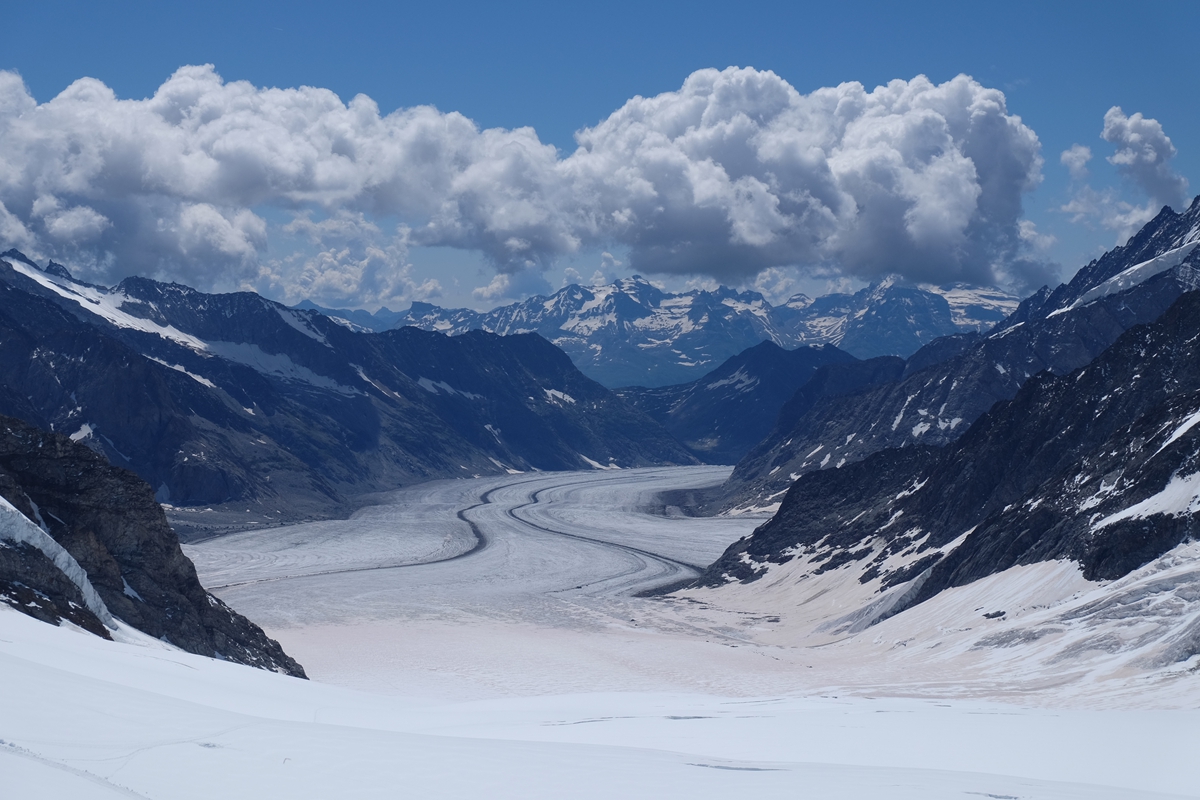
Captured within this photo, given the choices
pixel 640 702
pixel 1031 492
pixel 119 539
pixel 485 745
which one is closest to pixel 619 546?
pixel 1031 492

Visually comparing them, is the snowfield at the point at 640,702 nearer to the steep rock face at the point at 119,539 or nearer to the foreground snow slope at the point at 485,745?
the foreground snow slope at the point at 485,745

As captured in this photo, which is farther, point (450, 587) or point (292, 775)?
point (450, 587)

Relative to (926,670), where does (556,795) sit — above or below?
above

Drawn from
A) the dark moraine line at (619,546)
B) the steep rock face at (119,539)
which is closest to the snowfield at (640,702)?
the steep rock face at (119,539)

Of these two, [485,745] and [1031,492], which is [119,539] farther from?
[1031,492]

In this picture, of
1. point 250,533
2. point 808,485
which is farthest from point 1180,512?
point 250,533

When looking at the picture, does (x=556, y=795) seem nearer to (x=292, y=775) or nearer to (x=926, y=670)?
(x=292, y=775)

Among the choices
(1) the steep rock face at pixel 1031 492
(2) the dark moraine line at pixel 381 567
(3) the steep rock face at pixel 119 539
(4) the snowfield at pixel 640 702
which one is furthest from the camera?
(2) the dark moraine line at pixel 381 567
